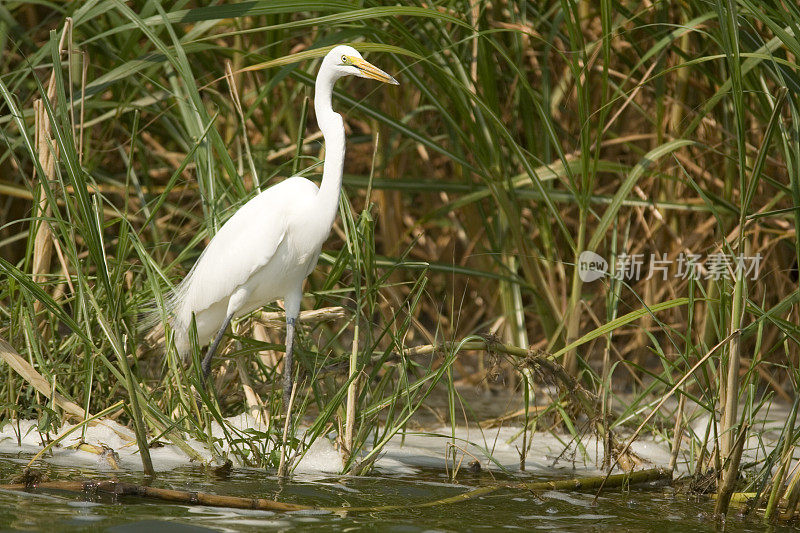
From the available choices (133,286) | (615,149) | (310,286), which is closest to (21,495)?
(133,286)

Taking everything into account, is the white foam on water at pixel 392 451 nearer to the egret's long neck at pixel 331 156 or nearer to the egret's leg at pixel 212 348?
the egret's leg at pixel 212 348

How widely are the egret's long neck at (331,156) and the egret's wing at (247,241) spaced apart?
0.12 metres

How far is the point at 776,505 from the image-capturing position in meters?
2.34

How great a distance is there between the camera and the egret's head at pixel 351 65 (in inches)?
114

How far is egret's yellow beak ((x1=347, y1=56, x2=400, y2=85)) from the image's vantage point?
288 cm

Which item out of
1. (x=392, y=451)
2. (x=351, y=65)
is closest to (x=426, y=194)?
(x=392, y=451)

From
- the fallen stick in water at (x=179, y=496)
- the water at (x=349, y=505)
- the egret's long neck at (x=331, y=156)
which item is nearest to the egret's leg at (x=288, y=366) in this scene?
the water at (x=349, y=505)

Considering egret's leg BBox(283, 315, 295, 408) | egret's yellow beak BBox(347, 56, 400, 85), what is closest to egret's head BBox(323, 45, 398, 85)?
egret's yellow beak BBox(347, 56, 400, 85)

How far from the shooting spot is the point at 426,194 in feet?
16.2

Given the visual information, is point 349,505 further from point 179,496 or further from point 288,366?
point 288,366

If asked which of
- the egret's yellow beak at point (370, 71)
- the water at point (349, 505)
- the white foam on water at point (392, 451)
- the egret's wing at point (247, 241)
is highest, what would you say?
the egret's yellow beak at point (370, 71)

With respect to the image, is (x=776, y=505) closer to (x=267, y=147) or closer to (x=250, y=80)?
(x=267, y=147)

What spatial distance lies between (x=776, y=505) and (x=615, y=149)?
295cm

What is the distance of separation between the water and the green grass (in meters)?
0.16
